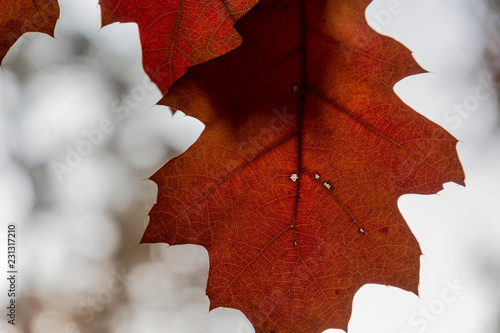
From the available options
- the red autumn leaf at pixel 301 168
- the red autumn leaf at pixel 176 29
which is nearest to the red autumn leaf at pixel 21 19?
the red autumn leaf at pixel 176 29

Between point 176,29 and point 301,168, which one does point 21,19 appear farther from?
point 301,168

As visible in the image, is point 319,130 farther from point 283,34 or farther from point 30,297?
point 30,297

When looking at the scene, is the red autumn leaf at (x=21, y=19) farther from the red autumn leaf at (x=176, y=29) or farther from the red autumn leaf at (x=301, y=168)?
the red autumn leaf at (x=301, y=168)

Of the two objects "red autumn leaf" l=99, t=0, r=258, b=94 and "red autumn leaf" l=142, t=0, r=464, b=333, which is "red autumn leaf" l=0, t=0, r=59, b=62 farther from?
"red autumn leaf" l=142, t=0, r=464, b=333

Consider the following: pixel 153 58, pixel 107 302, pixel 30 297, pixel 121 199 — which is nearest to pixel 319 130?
pixel 153 58

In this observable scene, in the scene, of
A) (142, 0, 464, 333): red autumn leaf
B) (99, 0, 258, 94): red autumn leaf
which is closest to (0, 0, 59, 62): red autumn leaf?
(99, 0, 258, 94): red autumn leaf

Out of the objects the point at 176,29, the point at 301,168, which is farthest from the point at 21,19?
the point at 301,168
